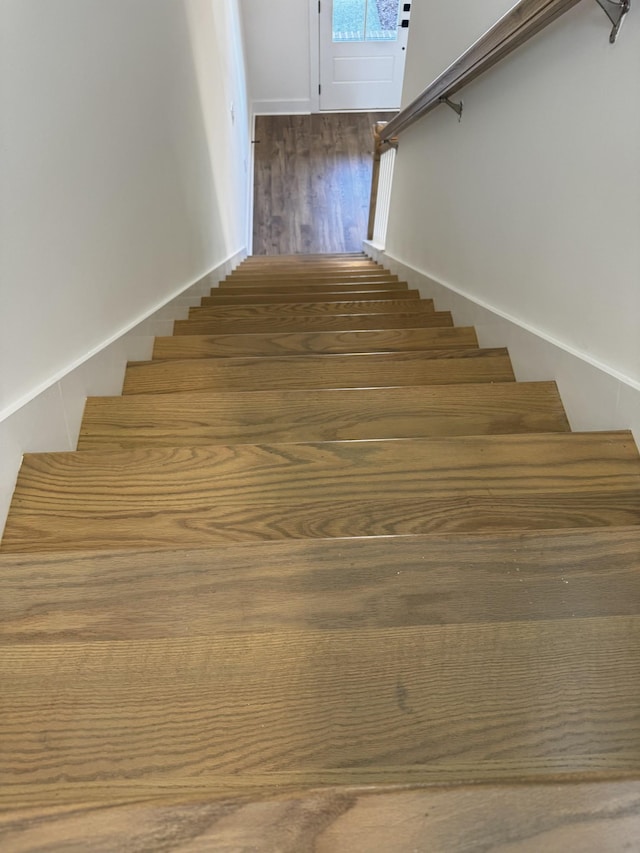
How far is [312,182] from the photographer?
6.01 meters

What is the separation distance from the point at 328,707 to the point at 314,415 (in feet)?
2.62

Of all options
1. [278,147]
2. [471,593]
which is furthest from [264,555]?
[278,147]

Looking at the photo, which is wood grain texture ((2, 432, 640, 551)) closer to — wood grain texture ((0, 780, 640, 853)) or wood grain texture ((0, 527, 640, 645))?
wood grain texture ((0, 527, 640, 645))

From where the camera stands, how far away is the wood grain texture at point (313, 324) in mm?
2223

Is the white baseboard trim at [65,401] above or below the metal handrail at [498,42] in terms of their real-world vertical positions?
below

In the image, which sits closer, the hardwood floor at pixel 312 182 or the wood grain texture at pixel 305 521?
the wood grain texture at pixel 305 521

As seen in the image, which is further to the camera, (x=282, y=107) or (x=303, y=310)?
(x=282, y=107)

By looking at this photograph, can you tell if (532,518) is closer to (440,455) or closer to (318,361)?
(440,455)

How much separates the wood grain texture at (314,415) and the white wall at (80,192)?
0.35ft

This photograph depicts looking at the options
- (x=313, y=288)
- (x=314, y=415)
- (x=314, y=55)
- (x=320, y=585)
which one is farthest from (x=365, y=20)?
(x=320, y=585)

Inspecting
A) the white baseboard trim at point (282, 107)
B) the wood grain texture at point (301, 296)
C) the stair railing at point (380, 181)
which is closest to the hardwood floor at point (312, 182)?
the white baseboard trim at point (282, 107)

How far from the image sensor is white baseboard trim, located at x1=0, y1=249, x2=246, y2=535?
1.04m

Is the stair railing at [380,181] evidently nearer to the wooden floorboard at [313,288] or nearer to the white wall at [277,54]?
Answer: the wooden floorboard at [313,288]

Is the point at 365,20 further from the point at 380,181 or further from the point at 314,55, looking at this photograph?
the point at 380,181
